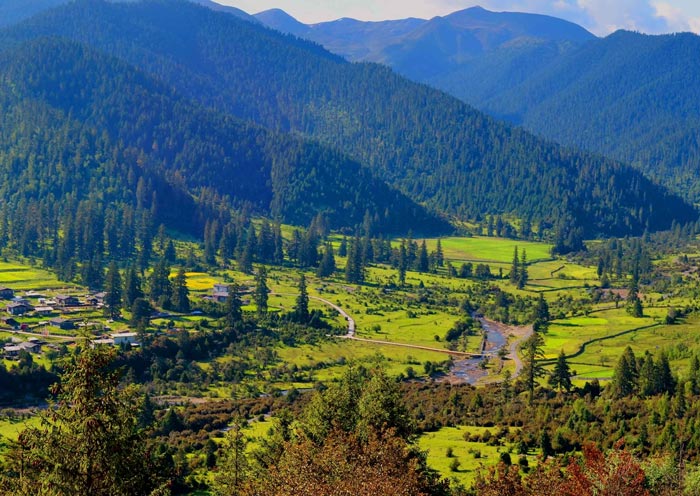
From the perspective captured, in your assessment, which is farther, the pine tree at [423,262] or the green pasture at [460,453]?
the pine tree at [423,262]

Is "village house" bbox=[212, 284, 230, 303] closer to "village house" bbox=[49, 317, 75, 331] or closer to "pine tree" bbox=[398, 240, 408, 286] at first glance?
"village house" bbox=[49, 317, 75, 331]

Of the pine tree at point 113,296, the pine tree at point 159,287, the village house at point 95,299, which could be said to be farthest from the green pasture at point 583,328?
the village house at point 95,299

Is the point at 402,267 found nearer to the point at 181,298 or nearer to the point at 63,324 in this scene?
the point at 181,298

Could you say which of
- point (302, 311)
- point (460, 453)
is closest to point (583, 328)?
point (302, 311)

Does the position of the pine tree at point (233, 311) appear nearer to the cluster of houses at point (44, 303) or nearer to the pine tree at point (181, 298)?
the pine tree at point (181, 298)

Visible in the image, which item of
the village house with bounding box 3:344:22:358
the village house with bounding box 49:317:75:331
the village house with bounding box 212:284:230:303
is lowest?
the village house with bounding box 3:344:22:358

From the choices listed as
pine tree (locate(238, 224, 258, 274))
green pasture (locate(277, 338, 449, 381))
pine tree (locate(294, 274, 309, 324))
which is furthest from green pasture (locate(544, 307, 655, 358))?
pine tree (locate(238, 224, 258, 274))
